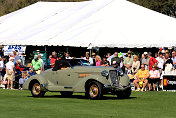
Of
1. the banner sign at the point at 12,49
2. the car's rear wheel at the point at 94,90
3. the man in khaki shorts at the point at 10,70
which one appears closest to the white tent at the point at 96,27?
the banner sign at the point at 12,49

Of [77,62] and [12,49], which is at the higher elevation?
[12,49]

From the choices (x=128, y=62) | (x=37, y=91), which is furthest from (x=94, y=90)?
(x=128, y=62)

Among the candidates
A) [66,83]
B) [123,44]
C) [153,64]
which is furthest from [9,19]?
[66,83]

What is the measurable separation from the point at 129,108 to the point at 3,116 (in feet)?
14.0

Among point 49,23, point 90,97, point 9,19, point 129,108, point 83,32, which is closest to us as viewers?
point 129,108

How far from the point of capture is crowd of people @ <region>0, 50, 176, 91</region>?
26844 millimetres

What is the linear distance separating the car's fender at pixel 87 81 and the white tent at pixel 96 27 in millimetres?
9559

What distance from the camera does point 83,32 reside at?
30.8 metres

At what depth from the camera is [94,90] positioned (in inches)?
767

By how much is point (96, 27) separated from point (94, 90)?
475 inches

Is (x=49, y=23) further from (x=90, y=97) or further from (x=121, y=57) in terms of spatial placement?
(x=90, y=97)

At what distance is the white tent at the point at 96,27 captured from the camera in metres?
29.8

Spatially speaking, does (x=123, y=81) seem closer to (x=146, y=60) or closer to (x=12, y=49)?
(x=146, y=60)

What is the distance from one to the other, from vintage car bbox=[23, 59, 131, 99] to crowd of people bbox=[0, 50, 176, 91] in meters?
6.08
